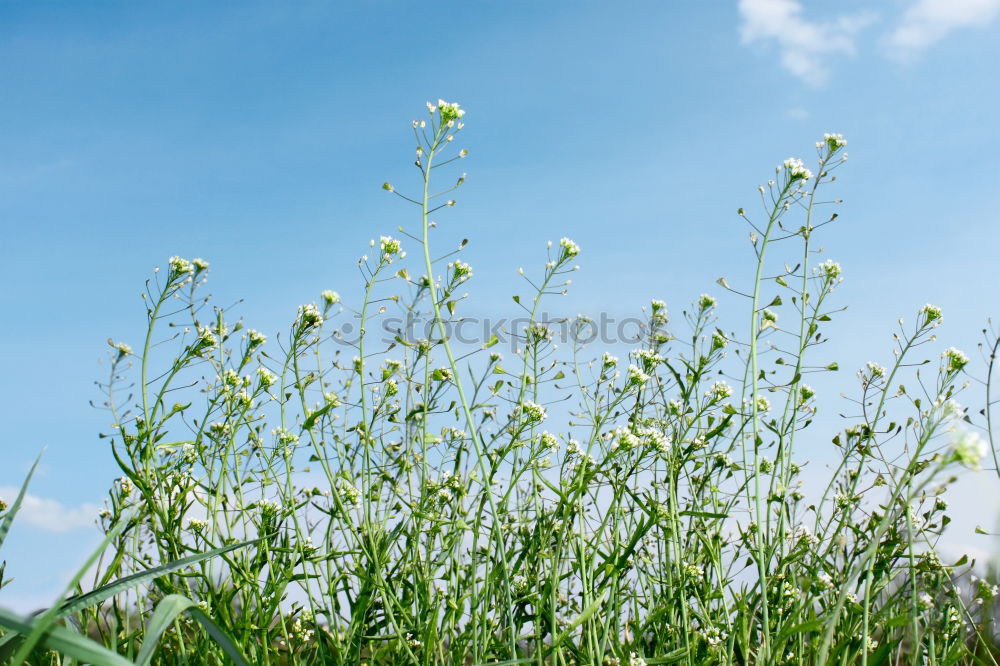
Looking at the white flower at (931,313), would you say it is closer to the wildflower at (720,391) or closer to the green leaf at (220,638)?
the wildflower at (720,391)

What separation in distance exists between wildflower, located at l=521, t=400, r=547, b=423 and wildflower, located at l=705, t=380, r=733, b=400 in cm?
72

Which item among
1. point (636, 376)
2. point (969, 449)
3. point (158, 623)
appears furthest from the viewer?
point (636, 376)

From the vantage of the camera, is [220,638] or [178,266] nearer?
[220,638]

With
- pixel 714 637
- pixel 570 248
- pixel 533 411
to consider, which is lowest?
pixel 714 637

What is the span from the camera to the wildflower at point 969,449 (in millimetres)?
1288

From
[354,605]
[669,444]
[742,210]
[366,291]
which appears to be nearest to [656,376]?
[669,444]

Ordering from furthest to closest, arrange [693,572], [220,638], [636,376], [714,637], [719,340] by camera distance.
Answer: [719,340]
[636,376]
[693,572]
[714,637]
[220,638]

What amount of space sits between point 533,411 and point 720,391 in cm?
82

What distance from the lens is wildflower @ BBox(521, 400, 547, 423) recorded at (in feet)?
12.0

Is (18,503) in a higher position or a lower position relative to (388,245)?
lower

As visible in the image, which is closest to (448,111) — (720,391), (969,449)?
(720,391)

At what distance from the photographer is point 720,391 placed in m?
3.69

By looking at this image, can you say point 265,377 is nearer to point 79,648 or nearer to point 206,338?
point 206,338

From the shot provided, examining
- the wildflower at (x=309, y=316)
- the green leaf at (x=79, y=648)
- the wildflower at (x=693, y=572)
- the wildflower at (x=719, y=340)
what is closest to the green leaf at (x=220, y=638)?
the green leaf at (x=79, y=648)
